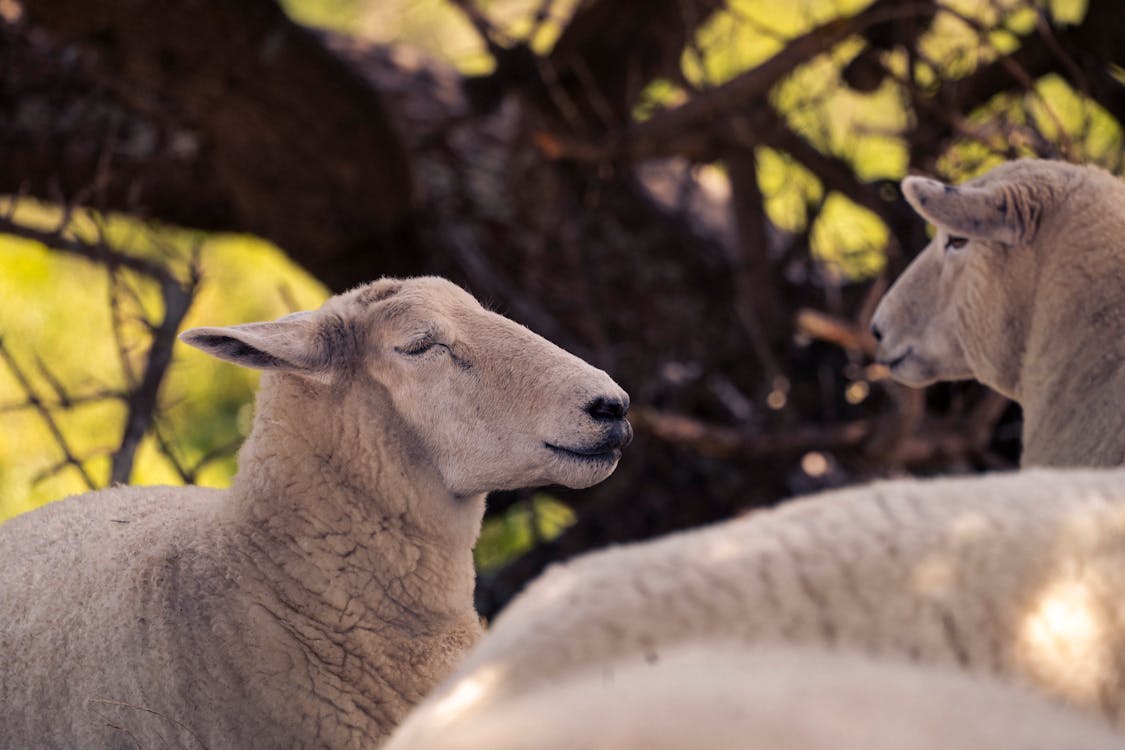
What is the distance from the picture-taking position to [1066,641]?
6.45ft

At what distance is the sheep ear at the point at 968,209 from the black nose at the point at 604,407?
127cm

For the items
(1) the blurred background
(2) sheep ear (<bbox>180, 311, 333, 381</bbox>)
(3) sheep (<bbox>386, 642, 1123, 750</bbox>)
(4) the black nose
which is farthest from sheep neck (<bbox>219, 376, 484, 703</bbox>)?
(1) the blurred background

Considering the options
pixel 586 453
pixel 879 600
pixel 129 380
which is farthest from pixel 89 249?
pixel 879 600

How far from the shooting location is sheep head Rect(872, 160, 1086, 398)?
3.77m

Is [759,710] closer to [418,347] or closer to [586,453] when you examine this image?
[586,453]

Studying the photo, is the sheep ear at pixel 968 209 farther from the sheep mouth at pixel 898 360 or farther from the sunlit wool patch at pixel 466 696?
the sunlit wool patch at pixel 466 696

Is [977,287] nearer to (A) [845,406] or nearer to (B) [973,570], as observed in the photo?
(B) [973,570]

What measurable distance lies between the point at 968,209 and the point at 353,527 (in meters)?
2.04

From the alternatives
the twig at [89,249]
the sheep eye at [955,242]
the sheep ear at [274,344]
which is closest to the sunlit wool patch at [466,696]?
the sheep ear at [274,344]

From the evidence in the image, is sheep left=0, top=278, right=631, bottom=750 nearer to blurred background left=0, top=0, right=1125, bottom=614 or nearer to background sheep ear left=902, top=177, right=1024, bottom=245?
background sheep ear left=902, top=177, right=1024, bottom=245

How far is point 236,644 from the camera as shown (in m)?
2.88

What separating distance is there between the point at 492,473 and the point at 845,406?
4125 millimetres

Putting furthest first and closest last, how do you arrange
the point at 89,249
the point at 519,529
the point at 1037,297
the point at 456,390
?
the point at 519,529
the point at 89,249
the point at 1037,297
the point at 456,390

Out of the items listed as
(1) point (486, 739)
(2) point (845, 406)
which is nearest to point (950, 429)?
(2) point (845, 406)
